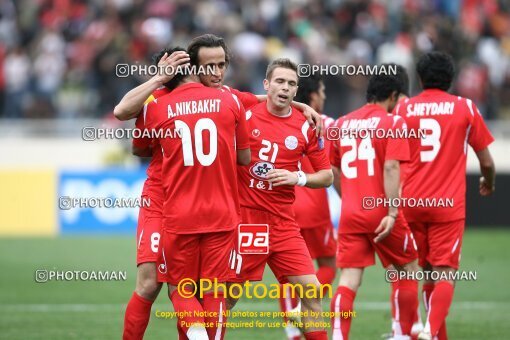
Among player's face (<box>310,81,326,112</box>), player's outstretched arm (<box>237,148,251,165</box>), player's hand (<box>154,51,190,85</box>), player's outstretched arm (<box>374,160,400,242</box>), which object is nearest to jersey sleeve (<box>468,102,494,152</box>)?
player's outstretched arm (<box>374,160,400,242</box>)

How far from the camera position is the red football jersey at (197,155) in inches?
319

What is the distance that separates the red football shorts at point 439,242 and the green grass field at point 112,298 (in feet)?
4.11

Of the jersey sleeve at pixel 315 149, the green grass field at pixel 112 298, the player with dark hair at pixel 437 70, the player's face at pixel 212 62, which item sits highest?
the player with dark hair at pixel 437 70

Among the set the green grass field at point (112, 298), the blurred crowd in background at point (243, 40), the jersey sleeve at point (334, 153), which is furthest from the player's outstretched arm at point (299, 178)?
the blurred crowd in background at point (243, 40)

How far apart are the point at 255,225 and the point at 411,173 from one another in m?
2.01

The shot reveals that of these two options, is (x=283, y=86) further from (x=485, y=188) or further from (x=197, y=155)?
(x=485, y=188)

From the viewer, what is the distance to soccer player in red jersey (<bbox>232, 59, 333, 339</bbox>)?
908 cm

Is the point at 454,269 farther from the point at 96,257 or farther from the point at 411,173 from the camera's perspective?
the point at 96,257

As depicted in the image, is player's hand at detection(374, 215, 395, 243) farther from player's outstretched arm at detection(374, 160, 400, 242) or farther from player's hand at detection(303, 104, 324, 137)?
player's hand at detection(303, 104, 324, 137)

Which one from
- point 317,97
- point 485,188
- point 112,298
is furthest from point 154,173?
point 112,298

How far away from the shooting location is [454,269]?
10.1m

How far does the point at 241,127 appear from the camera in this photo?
8.40 metres

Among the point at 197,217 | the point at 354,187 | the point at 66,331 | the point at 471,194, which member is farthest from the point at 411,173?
the point at 471,194

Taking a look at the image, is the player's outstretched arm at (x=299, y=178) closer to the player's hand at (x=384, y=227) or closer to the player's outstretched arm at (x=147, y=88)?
the player's hand at (x=384, y=227)
